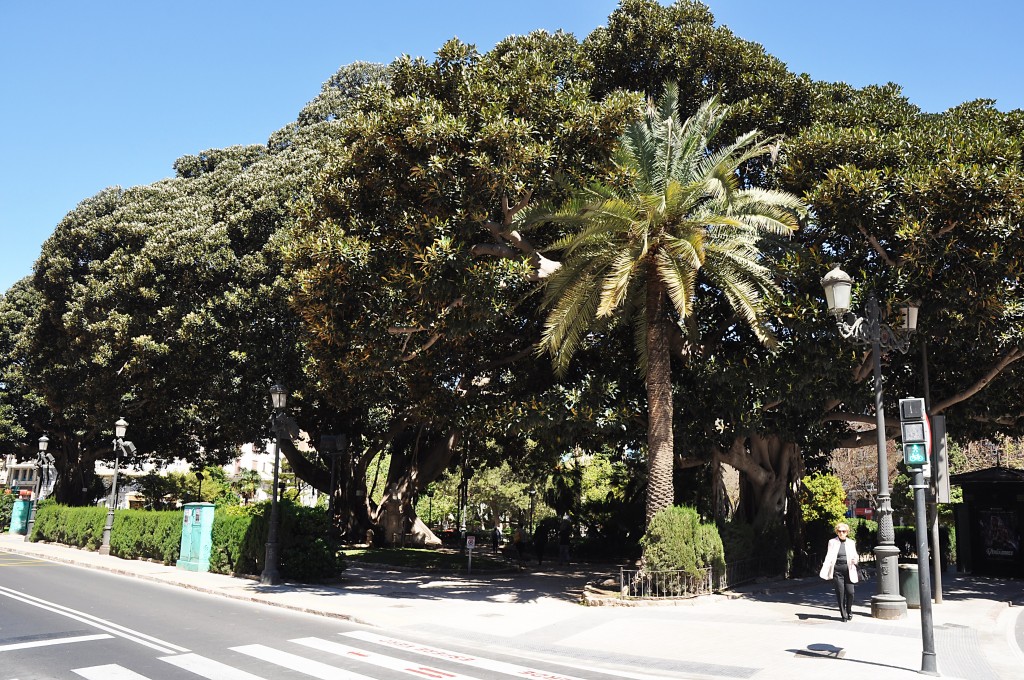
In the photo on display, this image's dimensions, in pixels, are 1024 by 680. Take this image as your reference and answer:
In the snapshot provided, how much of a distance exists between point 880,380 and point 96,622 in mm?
13348

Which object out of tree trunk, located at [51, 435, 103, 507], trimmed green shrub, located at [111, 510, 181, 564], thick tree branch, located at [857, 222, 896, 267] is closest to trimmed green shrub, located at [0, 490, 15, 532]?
tree trunk, located at [51, 435, 103, 507]

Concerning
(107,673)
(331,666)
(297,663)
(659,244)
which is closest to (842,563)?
(659,244)

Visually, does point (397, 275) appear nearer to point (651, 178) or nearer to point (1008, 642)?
point (651, 178)

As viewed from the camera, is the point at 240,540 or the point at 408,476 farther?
the point at 408,476

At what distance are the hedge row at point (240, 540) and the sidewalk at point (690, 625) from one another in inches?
33.1

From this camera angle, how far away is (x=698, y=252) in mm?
15273

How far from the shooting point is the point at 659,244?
644 inches

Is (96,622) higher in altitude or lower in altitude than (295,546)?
lower

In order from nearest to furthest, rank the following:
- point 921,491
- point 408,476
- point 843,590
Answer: point 921,491
point 843,590
point 408,476

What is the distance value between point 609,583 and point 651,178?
9955 mm

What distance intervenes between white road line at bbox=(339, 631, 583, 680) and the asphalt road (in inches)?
0.6

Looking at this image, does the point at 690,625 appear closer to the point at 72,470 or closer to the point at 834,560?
the point at 834,560

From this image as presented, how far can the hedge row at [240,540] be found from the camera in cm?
1947

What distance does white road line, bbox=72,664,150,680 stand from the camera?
819 centimetres
